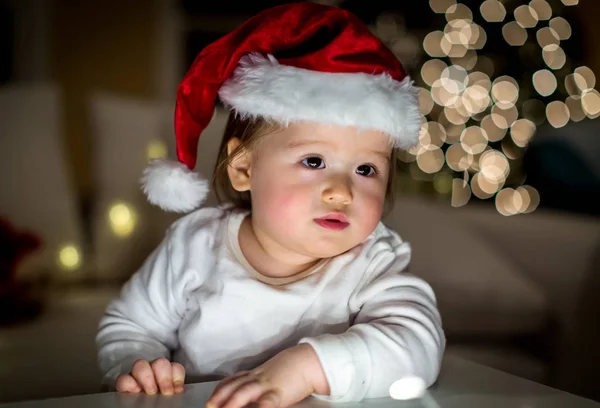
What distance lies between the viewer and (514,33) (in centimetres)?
222

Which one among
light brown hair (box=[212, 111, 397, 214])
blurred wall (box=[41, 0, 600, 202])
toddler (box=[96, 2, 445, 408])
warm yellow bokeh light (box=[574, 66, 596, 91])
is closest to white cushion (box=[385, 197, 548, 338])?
light brown hair (box=[212, 111, 397, 214])

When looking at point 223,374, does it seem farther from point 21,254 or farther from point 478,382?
point 21,254

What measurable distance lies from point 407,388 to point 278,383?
0.15 m

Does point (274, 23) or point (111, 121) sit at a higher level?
point (274, 23)

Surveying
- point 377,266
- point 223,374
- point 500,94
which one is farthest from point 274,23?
point 500,94

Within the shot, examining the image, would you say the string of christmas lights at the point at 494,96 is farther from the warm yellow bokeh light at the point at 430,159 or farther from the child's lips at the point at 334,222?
the child's lips at the point at 334,222

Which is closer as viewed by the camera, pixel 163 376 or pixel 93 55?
pixel 163 376

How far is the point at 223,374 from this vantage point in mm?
835

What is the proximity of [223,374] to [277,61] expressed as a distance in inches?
15.4

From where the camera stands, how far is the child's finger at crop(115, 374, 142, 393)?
2.26 ft

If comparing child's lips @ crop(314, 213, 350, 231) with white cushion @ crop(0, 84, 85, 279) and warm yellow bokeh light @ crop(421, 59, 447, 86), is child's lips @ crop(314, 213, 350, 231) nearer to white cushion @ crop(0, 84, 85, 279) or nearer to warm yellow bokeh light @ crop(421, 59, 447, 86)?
white cushion @ crop(0, 84, 85, 279)

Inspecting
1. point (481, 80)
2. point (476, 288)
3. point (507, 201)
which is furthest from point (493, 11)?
point (476, 288)

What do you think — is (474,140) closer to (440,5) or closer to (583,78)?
(583,78)

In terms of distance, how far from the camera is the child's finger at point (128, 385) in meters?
0.69
